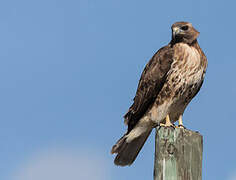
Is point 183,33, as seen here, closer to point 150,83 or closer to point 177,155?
point 150,83

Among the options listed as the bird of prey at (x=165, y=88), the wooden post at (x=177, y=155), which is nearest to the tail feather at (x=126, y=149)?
the bird of prey at (x=165, y=88)

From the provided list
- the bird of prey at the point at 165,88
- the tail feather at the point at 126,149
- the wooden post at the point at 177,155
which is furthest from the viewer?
the tail feather at the point at 126,149

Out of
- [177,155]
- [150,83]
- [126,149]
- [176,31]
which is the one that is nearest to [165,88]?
[150,83]

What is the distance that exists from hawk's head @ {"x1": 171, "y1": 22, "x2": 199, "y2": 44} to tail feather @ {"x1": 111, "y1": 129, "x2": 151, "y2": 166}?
5.44ft

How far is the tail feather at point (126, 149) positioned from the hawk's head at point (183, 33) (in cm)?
166

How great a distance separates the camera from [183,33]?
7094 millimetres

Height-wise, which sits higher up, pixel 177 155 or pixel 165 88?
pixel 165 88

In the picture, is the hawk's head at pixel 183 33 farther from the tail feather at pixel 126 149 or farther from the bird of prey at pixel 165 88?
the tail feather at pixel 126 149

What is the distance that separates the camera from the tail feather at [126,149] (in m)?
6.76

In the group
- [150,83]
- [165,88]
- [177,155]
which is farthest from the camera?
[150,83]

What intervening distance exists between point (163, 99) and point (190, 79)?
505 mm

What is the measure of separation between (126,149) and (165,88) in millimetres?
1098

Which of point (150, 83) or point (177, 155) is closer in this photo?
point (177, 155)

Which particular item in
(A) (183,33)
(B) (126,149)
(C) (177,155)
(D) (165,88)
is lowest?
(C) (177,155)
